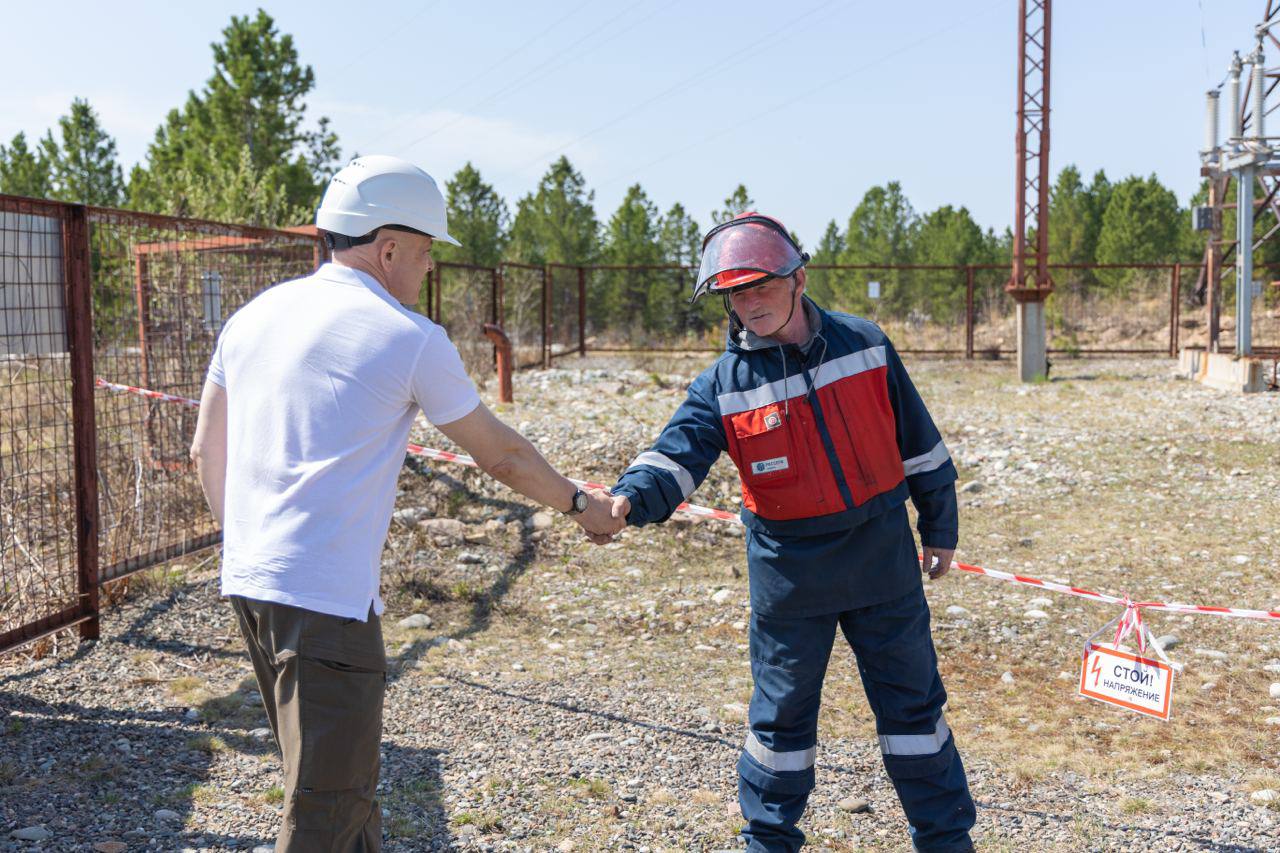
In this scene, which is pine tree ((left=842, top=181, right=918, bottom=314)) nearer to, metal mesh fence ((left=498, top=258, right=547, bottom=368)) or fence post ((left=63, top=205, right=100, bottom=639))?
metal mesh fence ((left=498, top=258, right=547, bottom=368))

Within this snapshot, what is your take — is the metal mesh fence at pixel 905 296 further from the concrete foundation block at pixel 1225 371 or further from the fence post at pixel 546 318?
the fence post at pixel 546 318

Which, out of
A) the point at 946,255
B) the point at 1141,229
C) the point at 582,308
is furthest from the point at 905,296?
the point at 582,308

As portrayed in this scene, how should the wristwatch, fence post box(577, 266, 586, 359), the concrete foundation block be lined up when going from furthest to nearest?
fence post box(577, 266, 586, 359)
the concrete foundation block
the wristwatch

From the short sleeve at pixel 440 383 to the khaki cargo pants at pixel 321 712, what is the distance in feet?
1.53

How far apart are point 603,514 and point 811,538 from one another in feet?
1.90

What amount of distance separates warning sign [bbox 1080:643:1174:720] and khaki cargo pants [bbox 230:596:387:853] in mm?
2747

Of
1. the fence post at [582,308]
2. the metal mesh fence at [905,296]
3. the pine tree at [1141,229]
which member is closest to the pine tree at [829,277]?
the metal mesh fence at [905,296]

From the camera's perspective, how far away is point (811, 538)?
117 inches

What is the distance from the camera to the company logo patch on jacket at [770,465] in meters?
2.95

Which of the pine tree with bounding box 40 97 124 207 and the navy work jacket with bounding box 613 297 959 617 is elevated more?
the pine tree with bounding box 40 97 124 207

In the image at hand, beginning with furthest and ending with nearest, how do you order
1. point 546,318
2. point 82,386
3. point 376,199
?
point 546,318
point 82,386
point 376,199

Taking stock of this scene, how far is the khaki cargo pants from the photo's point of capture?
89.0 inches

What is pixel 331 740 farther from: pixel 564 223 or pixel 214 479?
pixel 564 223

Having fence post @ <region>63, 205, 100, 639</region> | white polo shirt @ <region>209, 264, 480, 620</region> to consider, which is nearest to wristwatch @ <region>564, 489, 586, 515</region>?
white polo shirt @ <region>209, 264, 480, 620</region>
